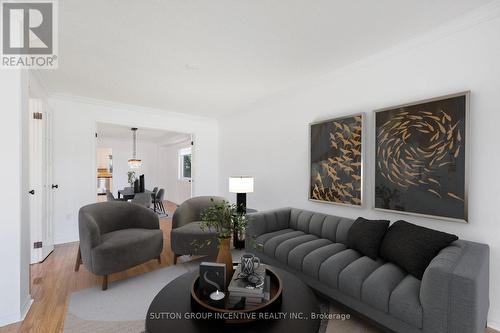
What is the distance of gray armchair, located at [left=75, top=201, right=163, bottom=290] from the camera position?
243 cm

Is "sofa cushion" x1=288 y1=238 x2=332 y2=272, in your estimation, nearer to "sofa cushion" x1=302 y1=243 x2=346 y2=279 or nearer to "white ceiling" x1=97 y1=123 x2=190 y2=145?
"sofa cushion" x1=302 y1=243 x2=346 y2=279

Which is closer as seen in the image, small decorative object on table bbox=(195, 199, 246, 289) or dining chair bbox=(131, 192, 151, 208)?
small decorative object on table bbox=(195, 199, 246, 289)

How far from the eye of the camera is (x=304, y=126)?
11.5 feet

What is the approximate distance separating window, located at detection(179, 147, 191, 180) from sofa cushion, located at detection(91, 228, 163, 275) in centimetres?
474

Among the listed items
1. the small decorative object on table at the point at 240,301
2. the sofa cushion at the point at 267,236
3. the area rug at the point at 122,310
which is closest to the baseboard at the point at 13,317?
the area rug at the point at 122,310

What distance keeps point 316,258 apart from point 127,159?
9.17 meters

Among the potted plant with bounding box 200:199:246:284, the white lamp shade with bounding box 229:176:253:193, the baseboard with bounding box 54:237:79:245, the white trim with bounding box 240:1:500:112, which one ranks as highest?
the white trim with bounding box 240:1:500:112

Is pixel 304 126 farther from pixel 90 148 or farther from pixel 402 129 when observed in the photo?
pixel 90 148

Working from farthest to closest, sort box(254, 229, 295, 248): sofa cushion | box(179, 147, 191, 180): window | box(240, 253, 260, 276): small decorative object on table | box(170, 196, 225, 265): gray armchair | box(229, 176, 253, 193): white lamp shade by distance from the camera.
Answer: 1. box(179, 147, 191, 180): window
2. box(229, 176, 253, 193): white lamp shade
3. box(170, 196, 225, 265): gray armchair
4. box(254, 229, 295, 248): sofa cushion
5. box(240, 253, 260, 276): small decorative object on table

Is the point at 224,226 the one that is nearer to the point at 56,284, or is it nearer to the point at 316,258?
the point at 316,258

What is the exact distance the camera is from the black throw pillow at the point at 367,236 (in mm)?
2152

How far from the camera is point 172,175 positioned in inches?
344

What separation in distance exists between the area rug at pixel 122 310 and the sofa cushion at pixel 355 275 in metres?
0.26

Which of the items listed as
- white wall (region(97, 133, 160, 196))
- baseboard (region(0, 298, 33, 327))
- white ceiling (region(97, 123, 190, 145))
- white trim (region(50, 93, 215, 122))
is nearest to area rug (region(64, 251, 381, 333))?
baseboard (region(0, 298, 33, 327))
